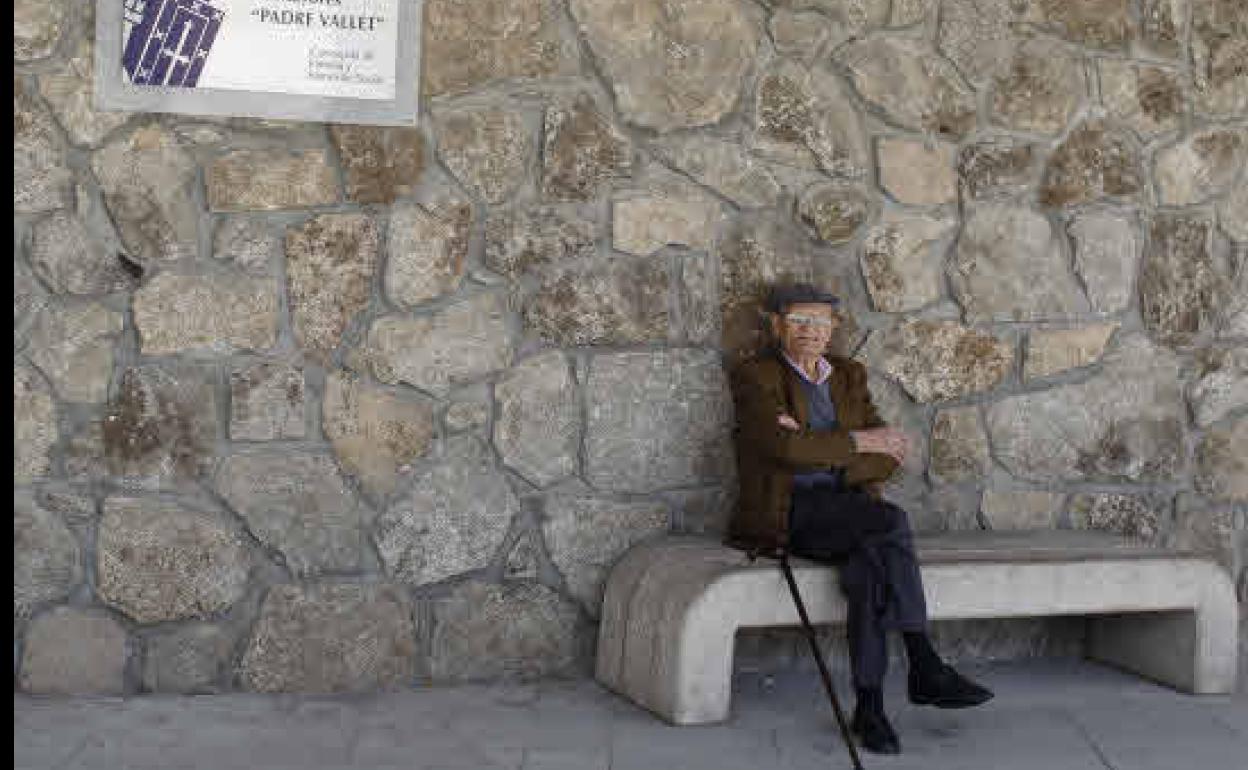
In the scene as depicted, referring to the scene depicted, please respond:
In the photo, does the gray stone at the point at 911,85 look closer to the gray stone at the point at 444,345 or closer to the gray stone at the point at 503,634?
the gray stone at the point at 444,345

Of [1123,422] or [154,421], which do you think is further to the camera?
[1123,422]

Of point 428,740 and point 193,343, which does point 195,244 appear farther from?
point 428,740

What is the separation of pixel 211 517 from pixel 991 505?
2.30m

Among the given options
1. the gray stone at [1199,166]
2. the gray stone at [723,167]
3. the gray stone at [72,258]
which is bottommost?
the gray stone at [72,258]

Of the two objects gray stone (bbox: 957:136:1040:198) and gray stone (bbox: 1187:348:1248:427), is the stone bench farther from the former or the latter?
gray stone (bbox: 957:136:1040:198)

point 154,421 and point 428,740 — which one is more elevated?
point 154,421

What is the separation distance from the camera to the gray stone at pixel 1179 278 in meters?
4.61

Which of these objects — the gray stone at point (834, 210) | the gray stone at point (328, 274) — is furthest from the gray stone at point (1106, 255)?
the gray stone at point (328, 274)

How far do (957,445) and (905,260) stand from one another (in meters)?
0.59

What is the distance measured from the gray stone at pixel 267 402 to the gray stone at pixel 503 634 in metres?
0.65

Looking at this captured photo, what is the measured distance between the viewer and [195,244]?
12.8 feet

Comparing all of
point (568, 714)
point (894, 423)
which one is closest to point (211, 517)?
point (568, 714)

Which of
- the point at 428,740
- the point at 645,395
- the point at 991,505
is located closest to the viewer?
the point at 428,740

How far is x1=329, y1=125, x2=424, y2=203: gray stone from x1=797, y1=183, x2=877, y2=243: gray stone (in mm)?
1120
